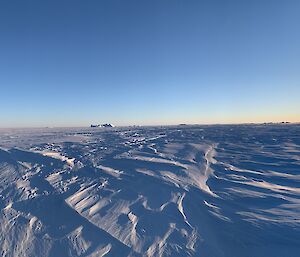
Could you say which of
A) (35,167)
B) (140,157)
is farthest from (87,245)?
(140,157)

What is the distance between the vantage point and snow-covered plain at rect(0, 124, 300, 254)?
5.21 metres

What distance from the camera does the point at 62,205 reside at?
23.0ft

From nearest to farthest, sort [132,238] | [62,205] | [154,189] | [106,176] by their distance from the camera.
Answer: [132,238] → [62,205] → [154,189] → [106,176]

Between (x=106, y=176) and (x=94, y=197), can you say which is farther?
(x=106, y=176)

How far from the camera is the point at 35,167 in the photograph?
1146cm

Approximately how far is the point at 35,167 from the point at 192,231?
7.64m

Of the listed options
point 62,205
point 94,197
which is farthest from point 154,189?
point 62,205

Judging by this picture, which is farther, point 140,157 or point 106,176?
point 140,157

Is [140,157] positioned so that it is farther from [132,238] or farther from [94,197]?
[132,238]

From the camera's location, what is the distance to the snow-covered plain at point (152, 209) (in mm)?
5215

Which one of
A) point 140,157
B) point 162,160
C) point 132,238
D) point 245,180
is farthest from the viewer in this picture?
point 140,157

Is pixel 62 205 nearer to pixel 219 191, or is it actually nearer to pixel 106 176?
pixel 106 176

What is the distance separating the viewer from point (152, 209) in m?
6.79

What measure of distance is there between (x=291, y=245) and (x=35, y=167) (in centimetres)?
916
